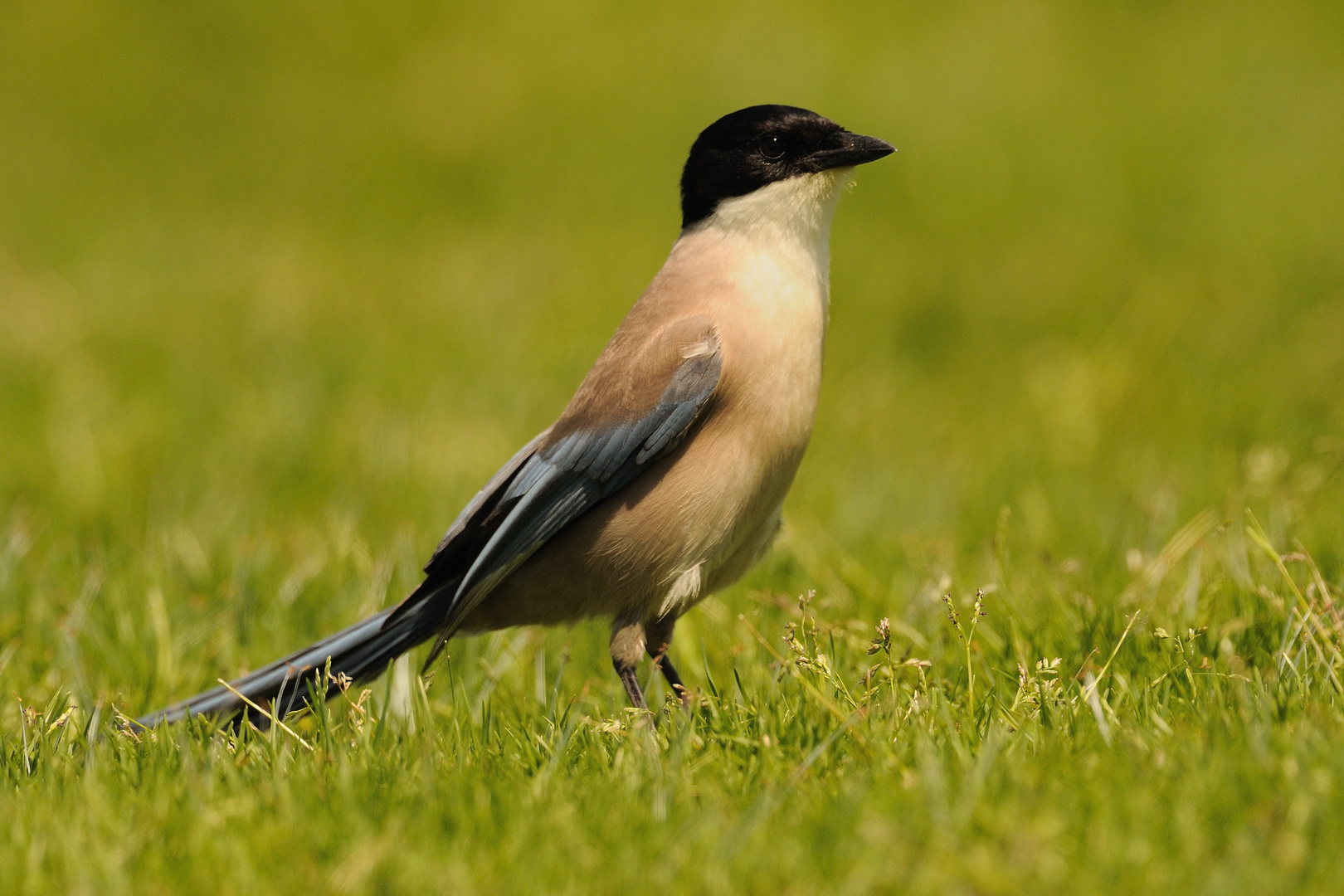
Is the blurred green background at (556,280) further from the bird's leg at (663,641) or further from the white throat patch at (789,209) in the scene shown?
the white throat patch at (789,209)

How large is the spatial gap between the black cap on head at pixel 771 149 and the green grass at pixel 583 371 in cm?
139

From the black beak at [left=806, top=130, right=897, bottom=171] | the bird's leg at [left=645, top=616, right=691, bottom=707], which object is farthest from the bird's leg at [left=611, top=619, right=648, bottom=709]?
Answer: the black beak at [left=806, top=130, right=897, bottom=171]

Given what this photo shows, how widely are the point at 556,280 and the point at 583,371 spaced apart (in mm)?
1543

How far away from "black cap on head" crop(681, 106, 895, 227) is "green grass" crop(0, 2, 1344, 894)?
1.39m

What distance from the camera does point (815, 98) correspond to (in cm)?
1170

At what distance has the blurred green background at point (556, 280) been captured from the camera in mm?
5453

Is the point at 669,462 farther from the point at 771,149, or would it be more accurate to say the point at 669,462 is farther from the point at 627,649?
the point at 771,149

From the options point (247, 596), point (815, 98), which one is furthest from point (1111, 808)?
point (815, 98)

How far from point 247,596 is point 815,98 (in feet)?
26.9

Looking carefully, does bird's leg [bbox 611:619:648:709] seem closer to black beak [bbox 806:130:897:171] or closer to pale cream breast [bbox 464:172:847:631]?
pale cream breast [bbox 464:172:847:631]

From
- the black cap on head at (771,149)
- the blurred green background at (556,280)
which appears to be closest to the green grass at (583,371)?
the blurred green background at (556,280)

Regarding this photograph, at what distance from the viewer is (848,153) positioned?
429cm

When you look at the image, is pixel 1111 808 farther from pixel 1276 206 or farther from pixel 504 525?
pixel 1276 206

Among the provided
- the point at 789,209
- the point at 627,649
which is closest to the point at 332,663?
the point at 627,649
